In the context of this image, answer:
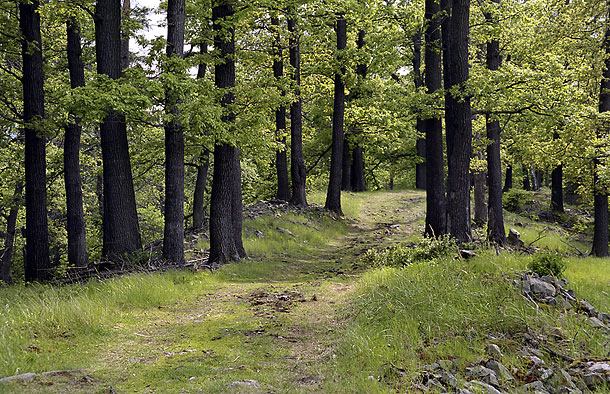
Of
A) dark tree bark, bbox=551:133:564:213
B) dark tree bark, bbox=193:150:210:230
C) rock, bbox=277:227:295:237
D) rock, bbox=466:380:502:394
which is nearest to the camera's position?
rock, bbox=466:380:502:394

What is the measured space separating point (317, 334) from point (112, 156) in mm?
7639

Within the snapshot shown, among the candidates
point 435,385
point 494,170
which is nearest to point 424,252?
point 435,385

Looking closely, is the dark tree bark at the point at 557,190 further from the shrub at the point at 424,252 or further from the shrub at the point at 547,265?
the shrub at the point at 547,265

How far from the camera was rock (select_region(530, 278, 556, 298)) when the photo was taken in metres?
6.04

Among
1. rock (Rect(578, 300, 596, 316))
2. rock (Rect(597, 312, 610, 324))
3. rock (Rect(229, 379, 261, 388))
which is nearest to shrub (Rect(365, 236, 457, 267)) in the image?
rock (Rect(578, 300, 596, 316))

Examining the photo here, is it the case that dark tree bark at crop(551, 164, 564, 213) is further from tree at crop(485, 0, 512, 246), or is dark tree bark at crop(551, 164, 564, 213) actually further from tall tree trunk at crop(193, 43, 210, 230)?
tall tree trunk at crop(193, 43, 210, 230)

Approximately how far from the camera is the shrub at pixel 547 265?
679 centimetres

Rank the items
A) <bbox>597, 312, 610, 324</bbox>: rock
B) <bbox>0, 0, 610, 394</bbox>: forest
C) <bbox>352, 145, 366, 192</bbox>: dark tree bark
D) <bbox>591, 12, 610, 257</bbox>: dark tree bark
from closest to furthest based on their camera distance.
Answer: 1. <bbox>0, 0, 610, 394</bbox>: forest
2. <bbox>597, 312, 610, 324</bbox>: rock
3. <bbox>591, 12, 610, 257</bbox>: dark tree bark
4. <bbox>352, 145, 366, 192</bbox>: dark tree bark

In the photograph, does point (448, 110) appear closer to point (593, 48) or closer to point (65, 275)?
point (593, 48)

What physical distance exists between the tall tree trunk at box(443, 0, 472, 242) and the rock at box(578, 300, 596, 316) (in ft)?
13.5

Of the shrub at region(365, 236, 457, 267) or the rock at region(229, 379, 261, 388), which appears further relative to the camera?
the shrub at region(365, 236, 457, 267)

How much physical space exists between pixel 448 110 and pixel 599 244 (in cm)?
848

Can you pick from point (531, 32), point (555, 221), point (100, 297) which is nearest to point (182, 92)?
point (100, 297)

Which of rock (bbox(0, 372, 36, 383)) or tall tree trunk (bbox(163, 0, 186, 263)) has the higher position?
tall tree trunk (bbox(163, 0, 186, 263))
